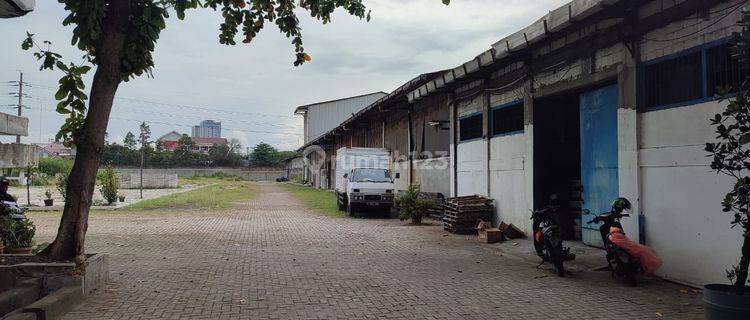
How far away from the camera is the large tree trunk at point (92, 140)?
6.79m

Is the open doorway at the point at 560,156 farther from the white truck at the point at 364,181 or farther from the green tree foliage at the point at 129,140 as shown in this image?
the green tree foliage at the point at 129,140

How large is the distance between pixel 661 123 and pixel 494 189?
611 cm

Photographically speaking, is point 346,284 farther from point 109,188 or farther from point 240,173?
point 240,173

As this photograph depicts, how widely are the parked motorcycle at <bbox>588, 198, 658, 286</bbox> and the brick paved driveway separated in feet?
0.66

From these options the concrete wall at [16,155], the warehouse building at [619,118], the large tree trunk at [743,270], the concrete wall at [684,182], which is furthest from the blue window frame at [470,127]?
the concrete wall at [16,155]

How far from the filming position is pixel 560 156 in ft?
40.1

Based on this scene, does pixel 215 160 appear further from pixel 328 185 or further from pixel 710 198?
pixel 710 198

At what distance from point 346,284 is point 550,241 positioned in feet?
11.0

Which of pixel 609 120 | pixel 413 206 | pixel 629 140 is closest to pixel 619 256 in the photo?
pixel 629 140

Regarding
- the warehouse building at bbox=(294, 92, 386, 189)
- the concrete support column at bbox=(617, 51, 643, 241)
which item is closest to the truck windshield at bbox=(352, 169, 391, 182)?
the concrete support column at bbox=(617, 51, 643, 241)

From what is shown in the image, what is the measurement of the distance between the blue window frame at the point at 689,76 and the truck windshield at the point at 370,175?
41.7 ft

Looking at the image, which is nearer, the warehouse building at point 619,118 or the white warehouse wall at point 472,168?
the warehouse building at point 619,118

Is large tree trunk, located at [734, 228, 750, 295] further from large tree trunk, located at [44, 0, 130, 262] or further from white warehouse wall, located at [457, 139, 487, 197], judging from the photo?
white warehouse wall, located at [457, 139, 487, 197]

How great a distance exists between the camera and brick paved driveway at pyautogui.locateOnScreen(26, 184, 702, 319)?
6100 millimetres
